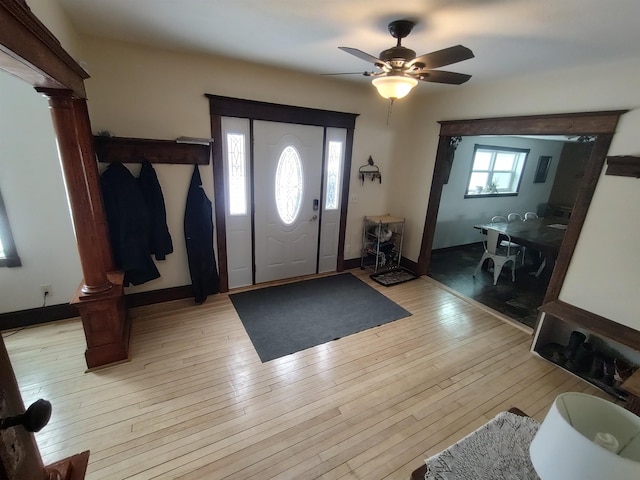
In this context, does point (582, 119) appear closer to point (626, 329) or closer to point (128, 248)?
point (626, 329)

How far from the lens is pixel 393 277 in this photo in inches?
168

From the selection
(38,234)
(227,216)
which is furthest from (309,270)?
(38,234)

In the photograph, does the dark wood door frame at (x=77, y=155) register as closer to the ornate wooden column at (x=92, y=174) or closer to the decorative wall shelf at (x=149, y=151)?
the ornate wooden column at (x=92, y=174)

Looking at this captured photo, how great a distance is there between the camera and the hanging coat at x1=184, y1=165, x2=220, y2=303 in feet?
10.1

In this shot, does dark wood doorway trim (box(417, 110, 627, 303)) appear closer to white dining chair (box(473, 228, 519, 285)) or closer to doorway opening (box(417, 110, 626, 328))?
doorway opening (box(417, 110, 626, 328))

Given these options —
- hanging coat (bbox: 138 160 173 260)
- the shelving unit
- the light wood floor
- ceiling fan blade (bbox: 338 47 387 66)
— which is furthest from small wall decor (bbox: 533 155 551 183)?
hanging coat (bbox: 138 160 173 260)

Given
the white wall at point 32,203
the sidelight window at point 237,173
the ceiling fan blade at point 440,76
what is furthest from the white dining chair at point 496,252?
the white wall at point 32,203

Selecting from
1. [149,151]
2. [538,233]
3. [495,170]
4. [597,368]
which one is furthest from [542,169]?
[149,151]

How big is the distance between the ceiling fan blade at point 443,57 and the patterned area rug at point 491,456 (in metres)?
1.87

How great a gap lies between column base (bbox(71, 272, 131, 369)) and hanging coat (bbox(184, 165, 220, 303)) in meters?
0.87

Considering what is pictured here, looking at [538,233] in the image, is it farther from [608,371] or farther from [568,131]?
[608,371]

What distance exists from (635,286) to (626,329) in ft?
1.16

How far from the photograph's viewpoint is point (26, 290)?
105 inches

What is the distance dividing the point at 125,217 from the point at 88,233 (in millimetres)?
580
